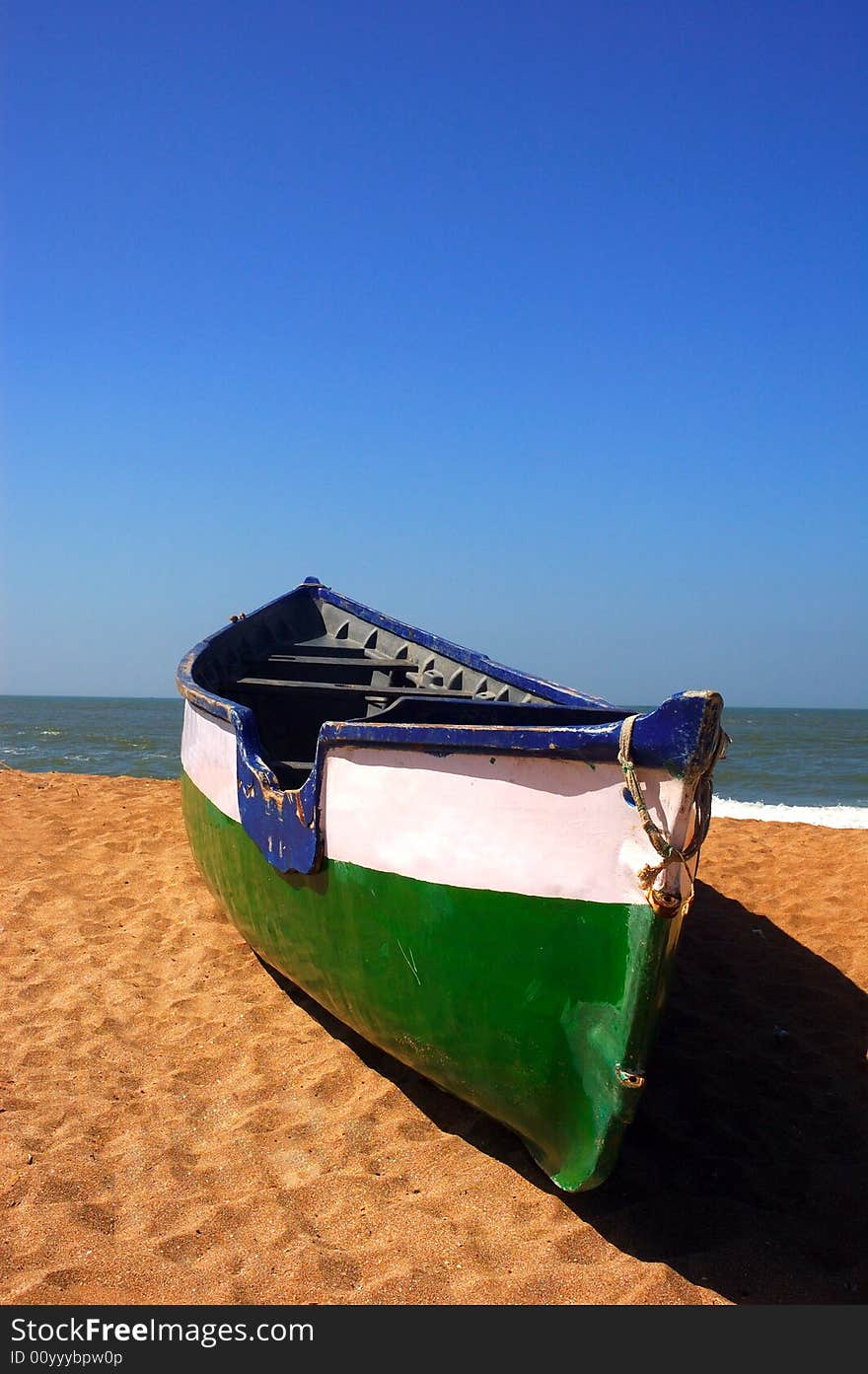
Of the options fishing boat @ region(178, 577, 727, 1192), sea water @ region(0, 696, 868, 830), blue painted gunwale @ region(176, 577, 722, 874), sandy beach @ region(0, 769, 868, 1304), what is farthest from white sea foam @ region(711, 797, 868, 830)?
fishing boat @ region(178, 577, 727, 1192)

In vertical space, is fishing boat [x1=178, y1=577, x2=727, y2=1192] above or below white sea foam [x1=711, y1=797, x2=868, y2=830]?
above

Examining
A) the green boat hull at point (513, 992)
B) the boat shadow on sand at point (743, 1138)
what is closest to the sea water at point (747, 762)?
the boat shadow on sand at point (743, 1138)

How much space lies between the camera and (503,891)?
256 centimetres

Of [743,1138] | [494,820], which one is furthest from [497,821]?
[743,1138]

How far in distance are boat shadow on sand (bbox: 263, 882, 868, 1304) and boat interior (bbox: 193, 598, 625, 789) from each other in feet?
5.21

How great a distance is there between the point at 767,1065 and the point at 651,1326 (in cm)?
185

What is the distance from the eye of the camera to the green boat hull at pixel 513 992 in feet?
7.72

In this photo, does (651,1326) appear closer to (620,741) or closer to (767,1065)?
(620,741)

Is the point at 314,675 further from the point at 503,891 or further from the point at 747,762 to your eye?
the point at 747,762

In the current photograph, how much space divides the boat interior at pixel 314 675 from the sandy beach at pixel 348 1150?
1.34 metres

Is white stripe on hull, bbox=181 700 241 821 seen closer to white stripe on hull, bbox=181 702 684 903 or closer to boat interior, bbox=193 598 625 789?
boat interior, bbox=193 598 625 789

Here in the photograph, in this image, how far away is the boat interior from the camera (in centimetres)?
566

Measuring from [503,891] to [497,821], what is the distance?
200 mm

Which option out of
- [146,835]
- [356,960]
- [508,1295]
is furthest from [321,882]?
[146,835]
